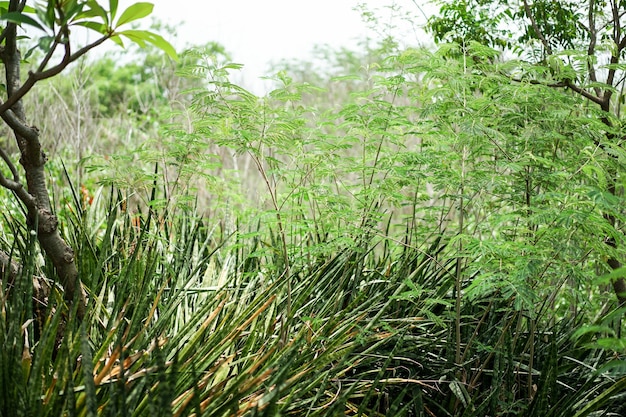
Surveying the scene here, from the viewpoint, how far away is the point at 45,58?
180 cm

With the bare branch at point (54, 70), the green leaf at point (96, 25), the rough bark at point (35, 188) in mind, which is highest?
the green leaf at point (96, 25)

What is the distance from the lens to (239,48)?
46.5ft

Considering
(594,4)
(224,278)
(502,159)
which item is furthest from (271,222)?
(594,4)

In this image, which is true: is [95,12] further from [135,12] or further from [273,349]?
[273,349]

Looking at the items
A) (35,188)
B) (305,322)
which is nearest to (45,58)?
(35,188)

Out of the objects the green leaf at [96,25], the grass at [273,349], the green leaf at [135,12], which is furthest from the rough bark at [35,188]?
the green leaf at [135,12]

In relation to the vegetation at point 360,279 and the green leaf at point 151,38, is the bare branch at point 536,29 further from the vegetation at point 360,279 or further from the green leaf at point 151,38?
the green leaf at point 151,38

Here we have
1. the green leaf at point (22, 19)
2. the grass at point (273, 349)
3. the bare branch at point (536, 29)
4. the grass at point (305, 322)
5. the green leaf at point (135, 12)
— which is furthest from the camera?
the bare branch at point (536, 29)

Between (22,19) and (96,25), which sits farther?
(96,25)

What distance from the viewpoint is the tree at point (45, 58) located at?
5.53ft

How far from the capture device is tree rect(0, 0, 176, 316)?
168 cm

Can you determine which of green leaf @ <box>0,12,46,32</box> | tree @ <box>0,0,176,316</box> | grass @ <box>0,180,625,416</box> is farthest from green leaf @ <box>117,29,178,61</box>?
grass @ <box>0,180,625,416</box>

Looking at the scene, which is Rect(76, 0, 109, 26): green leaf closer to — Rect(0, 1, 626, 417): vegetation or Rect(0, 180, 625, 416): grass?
Rect(0, 1, 626, 417): vegetation

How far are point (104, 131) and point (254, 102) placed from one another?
900cm
